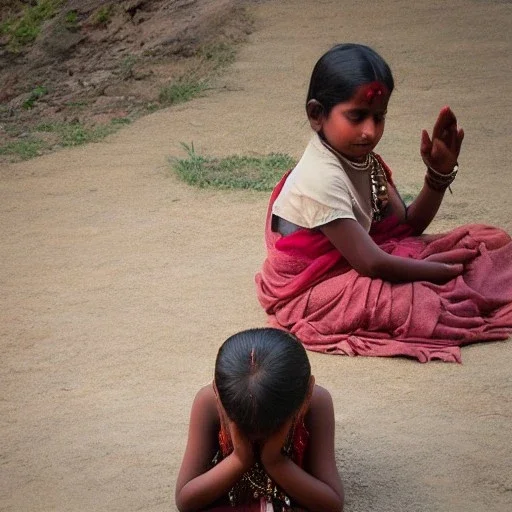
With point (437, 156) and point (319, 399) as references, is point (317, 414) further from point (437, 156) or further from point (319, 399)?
point (437, 156)

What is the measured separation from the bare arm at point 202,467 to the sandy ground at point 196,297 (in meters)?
0.27

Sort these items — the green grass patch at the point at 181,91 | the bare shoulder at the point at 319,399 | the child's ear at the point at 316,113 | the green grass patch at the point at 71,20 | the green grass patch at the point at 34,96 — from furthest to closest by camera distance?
1. the green grass patch at the point at 71,20
2. the green grass patch at the point at 34,96
3. the green grass patch at the point at 181,91
4. the child's ear at the point at 316,113
5. the bare shoulder at the point at 319,399

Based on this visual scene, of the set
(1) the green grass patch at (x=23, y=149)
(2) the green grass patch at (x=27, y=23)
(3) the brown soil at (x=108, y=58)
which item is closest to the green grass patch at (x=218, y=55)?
(3) the brown soil at (x=108, y=58)

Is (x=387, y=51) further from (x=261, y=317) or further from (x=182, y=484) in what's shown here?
(x=182, y=484)

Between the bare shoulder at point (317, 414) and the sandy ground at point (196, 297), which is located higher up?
the bare shoulder at point (317, 414)

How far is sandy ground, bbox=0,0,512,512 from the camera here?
3182mm


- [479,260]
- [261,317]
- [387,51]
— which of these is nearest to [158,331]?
[261,317]

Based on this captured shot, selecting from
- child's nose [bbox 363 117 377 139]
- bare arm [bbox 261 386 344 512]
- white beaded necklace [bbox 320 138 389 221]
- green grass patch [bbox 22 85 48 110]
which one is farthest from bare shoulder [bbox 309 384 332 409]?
green grass patch [bbox 22 85 48 110]

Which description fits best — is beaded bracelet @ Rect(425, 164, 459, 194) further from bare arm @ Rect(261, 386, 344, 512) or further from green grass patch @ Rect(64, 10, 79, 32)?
green grass patch @ Rect(64, 10, 79, 32)

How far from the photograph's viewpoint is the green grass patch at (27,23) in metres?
9.05

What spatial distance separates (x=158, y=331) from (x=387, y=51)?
13.8 feet

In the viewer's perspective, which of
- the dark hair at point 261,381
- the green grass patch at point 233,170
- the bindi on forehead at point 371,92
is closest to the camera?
the dark hair at point 261,381

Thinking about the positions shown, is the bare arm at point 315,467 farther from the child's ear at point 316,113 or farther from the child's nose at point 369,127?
the child's ear at point 316,113

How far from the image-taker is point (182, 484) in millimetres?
2805
